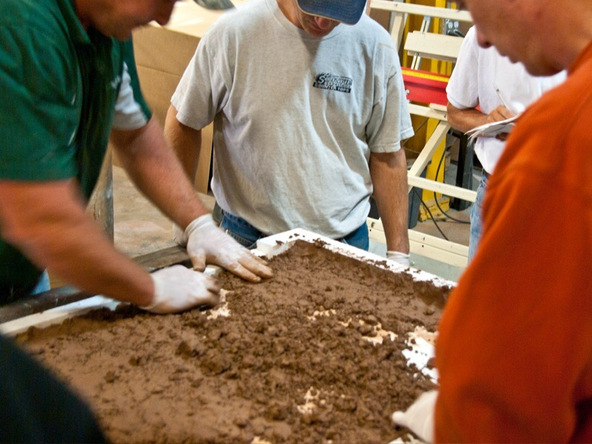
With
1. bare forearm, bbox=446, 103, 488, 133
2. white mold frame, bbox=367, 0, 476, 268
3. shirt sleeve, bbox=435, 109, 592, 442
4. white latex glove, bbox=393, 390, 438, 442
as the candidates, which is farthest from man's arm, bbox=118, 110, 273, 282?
white mold frame, bbox=367, 0, 476, 268

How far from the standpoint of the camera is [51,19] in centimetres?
140

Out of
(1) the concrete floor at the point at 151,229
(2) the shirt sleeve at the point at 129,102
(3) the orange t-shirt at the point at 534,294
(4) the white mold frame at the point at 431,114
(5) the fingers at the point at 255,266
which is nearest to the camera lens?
(3) the orange t-shirt at the point at 534,294

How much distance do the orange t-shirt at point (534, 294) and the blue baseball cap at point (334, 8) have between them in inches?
58.7

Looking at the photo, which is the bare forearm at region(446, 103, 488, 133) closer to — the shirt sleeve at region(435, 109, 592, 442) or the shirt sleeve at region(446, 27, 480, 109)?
the shirt sleeve at region(446, 27, 480, 109)

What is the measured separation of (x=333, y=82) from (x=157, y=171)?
81 cm

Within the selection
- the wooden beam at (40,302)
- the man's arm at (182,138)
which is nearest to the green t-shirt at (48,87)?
the wooden beam at (40,302)

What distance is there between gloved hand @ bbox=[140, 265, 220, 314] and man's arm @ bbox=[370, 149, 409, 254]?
1.13 m

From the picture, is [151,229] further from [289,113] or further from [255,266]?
[255,266]

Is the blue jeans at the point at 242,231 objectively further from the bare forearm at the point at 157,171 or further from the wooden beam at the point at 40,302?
the wooden beam at the point at 40,302

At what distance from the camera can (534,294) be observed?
32.4 inches

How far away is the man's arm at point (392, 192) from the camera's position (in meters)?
2.75

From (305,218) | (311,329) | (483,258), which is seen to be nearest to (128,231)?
(305,218)

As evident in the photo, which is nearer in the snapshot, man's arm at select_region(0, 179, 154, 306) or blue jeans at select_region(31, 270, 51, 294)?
man's arm at select_region(0, 179, 154, 306)

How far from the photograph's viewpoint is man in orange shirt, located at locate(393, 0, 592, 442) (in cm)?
80
